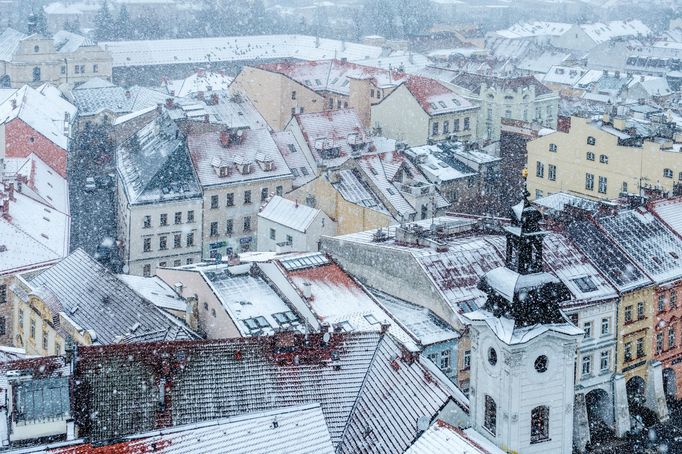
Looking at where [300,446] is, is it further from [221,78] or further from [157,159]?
[221,78]

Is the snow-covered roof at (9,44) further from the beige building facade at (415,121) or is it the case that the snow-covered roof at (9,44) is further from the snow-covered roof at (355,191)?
the snow-covered roof at (355,191)

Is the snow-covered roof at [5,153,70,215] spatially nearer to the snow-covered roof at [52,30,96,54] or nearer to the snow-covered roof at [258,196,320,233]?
the snow-covered roof at [258,196,320,233]

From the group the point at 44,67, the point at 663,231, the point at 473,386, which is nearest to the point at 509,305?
the point at 473,386

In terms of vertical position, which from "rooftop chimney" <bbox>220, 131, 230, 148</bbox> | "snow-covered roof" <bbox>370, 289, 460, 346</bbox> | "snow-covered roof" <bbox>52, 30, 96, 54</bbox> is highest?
"snow-covered roof" <bbox>52, 30, 96, 54</bbox>

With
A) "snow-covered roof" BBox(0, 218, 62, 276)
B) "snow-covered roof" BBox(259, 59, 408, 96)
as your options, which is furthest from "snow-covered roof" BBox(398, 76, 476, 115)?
"snow-covered roof" BBox(0, 218, 62, 276)

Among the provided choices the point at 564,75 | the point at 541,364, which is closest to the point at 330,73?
the point at 564,75
